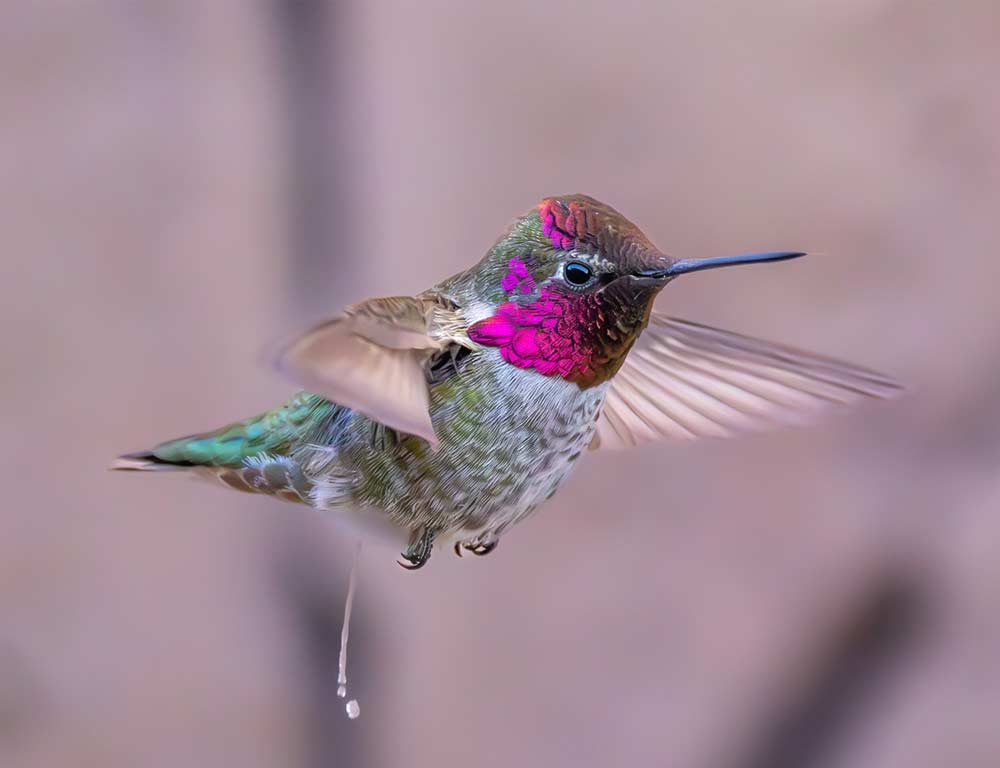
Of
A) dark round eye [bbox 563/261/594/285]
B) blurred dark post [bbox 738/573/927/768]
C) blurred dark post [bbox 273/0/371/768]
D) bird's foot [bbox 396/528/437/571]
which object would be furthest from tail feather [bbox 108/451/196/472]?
blurred dark post [bbox 738/573/927/768]

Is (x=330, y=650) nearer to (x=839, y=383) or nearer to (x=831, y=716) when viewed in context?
(x=831, y=716)

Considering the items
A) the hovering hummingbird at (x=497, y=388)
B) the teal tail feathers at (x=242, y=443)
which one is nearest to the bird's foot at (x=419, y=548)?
the hovering hummingbird at (x=497, y=388)

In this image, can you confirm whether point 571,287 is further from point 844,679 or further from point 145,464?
point 844,679

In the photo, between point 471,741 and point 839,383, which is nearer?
point 839,383

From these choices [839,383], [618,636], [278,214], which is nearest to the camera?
[839,383]

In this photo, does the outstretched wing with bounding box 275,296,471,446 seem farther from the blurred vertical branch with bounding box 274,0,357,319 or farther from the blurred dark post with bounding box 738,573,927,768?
the blurred dark post with bounding box 738,573,927,768

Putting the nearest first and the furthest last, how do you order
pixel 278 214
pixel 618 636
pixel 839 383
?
pixel 839 383, pixel 278 214, pixel 618 636

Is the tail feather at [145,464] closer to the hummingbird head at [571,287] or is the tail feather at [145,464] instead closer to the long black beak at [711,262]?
the hummingbird head at [571,287]

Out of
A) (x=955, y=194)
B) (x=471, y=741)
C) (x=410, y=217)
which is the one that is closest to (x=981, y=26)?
(x=955, y=194)
